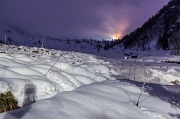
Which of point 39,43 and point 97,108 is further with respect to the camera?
point 39,43

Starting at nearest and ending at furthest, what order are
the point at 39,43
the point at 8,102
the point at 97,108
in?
1. the point at 8,102
2. the point at 97,108
3. the point at 39,43

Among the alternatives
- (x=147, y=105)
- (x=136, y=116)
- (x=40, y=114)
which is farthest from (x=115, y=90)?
(x=40, y=114)

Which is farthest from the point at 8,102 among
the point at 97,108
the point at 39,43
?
the point at 39,43

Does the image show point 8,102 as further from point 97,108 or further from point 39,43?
point 39,43

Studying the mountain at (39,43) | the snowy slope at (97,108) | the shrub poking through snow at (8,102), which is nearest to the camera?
the snowy slope at (97,108)

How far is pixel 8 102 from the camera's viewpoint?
5.29 ft

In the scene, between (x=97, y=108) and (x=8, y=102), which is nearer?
(x=8, y=102)

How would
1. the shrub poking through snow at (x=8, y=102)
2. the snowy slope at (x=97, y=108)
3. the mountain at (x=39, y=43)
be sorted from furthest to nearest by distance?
the mountain at (x=39, y=43) → the shrub poking through snow at (x=8, y=102) → the snowy slope at (x=97, y=108)

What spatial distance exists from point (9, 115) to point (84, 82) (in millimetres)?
1686

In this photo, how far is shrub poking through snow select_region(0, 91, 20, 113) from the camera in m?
1.57

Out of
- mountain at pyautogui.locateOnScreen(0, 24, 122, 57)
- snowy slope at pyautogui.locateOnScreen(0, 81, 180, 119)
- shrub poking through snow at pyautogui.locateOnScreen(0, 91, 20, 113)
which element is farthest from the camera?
mountain at pyautogui.locateOnScreen(0, 24, 122, 57)

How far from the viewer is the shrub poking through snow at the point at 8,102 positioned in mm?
1571

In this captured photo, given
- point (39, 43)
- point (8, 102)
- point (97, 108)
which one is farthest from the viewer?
point (39, 43)

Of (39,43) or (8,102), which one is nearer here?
(8,102)
